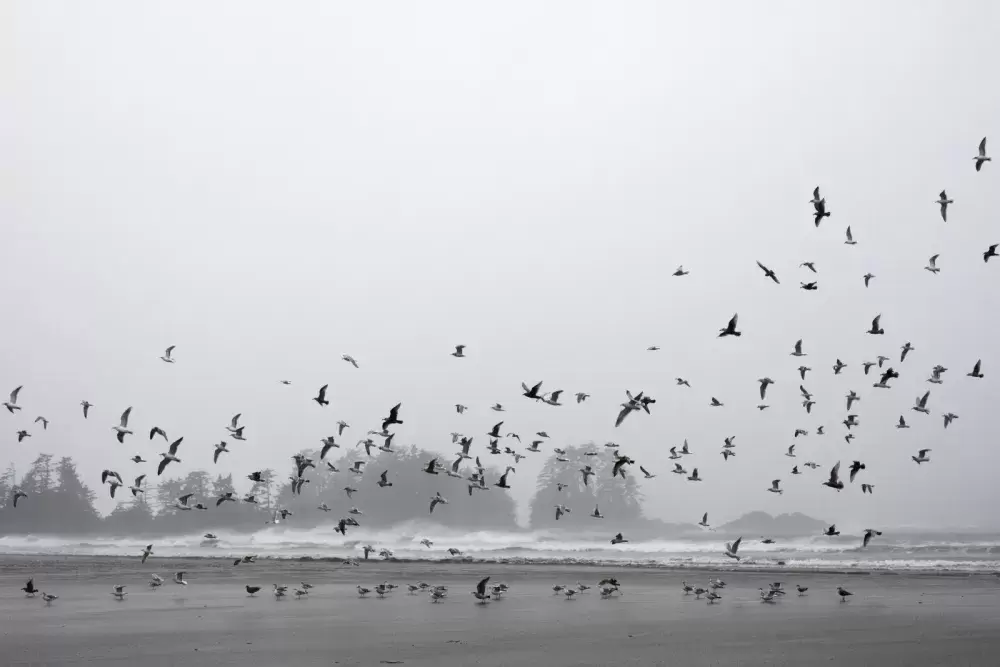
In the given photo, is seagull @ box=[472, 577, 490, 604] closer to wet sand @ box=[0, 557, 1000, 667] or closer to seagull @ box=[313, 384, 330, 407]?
wet sand @ box=[0, 557, 1000, 667]

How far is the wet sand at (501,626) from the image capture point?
16375 millimetres

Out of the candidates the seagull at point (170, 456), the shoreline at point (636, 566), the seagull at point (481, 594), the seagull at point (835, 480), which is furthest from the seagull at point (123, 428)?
the seagull at point (835, 480)

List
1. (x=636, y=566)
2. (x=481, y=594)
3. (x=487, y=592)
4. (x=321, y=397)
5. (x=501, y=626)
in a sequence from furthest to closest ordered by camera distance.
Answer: (x=636, y=566) < (x=321, y=397) < (x=487, y=592) < (x=481, y=594) < (x=501, y=626)

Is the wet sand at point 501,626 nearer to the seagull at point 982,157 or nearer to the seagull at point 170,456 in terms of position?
the seagull at point 170,456

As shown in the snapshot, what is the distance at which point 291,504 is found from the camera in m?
86.0

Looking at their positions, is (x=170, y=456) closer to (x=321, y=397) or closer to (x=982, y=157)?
(x=321, y=397)

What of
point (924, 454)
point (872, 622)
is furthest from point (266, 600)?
point (924, 454)

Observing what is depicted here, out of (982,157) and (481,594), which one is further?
(982,157)

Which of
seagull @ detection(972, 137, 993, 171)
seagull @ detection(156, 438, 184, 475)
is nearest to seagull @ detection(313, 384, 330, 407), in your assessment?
seagull @ detection(156, 438, 184, 475)

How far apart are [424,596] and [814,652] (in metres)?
14.4

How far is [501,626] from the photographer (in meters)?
20.7

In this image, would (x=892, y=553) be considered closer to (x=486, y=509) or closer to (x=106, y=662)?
(x=486, y=509)

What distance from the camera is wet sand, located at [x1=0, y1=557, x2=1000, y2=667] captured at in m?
16.4

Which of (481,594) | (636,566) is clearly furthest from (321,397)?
(636,566)
